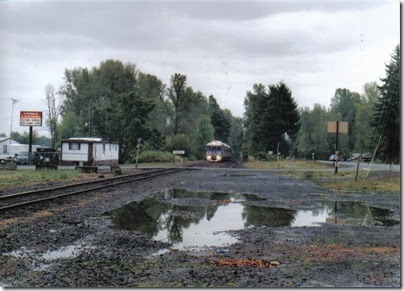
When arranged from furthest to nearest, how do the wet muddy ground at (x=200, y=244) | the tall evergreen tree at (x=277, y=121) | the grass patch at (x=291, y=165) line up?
the tall evergreen tree at (x=277, y=121) < the grass patch at (x=291, y=165) < the wet muddy ground at (x=200, y=244)

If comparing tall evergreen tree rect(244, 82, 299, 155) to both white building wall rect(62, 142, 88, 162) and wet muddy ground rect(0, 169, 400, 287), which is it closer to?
white building wall rect(62, 142, 88, 162)

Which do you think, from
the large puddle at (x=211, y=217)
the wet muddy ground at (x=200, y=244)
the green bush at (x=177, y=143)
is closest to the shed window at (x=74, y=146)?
the large puddle at (x=211, y=217)

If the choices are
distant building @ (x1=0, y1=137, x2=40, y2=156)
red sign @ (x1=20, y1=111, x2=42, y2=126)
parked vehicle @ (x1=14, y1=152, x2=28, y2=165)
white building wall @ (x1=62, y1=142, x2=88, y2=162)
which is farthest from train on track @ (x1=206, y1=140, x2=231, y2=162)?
red sign @ (x1=20, y1=111, x2=42, y2=126)

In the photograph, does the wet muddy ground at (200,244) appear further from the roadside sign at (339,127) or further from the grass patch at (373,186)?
the roadside sign at (339,127)

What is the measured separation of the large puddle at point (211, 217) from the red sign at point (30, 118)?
2862 cm

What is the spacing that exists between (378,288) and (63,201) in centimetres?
1256

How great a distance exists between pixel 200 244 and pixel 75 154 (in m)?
36.2

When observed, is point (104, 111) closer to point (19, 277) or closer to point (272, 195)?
point (272, 195)

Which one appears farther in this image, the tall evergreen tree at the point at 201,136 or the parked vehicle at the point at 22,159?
the tall evergreen tree at the point at 201,136

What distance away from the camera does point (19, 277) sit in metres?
6.32

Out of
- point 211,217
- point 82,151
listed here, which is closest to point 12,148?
point 82,151

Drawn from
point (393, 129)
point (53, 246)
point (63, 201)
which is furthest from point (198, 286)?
point (393, 129)

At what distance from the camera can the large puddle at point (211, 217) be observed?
1007 cm

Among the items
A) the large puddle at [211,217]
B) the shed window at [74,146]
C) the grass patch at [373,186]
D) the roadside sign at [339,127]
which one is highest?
the roadside sign at [339,127]
